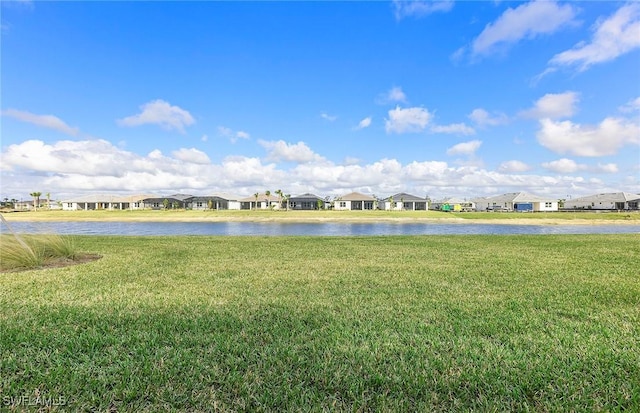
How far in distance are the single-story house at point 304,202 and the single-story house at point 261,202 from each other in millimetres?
3679

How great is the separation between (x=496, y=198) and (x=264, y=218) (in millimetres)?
62904

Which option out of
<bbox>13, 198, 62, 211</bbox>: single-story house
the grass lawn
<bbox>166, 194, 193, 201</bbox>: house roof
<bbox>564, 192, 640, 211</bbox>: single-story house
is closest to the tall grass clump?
the grass lawn

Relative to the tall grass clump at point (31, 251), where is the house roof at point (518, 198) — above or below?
above

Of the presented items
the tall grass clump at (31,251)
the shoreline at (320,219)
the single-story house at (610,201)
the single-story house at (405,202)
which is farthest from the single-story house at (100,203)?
the single-story house at (610,201)

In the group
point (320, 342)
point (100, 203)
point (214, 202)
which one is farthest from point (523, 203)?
point (100, 203)

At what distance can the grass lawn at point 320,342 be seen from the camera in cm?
226

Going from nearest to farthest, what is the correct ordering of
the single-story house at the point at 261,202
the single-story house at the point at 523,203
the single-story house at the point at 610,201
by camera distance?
1. the single-story house at the point at 610,201
2. the single-story house at the point at 523,203
3. the single-story house at the point at 261,202

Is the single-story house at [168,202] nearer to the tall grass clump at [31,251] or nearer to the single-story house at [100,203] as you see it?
the single-story house at [100,203]

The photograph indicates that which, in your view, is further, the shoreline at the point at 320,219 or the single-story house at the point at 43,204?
the single-story house at the point at 43,204

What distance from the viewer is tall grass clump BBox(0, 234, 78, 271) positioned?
6.64 metres

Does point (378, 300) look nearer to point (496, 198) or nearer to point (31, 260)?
point (31, 260)

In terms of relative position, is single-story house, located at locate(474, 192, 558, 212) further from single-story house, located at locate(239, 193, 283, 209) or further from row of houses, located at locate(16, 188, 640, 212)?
single-story house, located at locate(239, 193, 283, 209)

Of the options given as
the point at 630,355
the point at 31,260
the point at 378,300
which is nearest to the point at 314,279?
the point at 378,300

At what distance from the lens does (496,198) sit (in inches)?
3246
